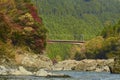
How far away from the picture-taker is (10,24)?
103312 mm

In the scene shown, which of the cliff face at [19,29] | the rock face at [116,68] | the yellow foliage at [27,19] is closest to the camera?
the rock face at [116,68]

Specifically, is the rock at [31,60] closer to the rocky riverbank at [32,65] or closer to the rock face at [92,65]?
the rocky riverbank at [32,65]

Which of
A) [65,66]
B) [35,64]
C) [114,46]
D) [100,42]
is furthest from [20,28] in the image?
[100,42]

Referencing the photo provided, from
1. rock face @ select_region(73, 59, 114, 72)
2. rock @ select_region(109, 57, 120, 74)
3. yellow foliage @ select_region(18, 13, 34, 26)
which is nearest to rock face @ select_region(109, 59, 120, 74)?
rock @ select_region(109, 57, 120, 74)

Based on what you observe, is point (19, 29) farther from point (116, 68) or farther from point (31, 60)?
point (116, 68)

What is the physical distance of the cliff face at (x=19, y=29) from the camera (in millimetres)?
100812

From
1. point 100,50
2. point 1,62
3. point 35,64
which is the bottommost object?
point 100,50

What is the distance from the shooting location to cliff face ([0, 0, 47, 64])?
331 feet

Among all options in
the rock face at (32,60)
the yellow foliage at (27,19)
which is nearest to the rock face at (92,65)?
the rock face at (32,60)

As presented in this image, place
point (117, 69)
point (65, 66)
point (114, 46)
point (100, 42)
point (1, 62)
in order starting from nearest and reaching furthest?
1. point (1, 62)
2. point (117, 69)
3. point (65, 66)
4. point (114, 46)
5. point (100, 42)

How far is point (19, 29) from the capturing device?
107062 millimetres

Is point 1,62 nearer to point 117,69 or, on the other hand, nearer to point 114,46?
point 117,69

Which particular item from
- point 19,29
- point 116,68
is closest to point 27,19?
point 19,29

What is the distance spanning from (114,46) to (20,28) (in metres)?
70.0
